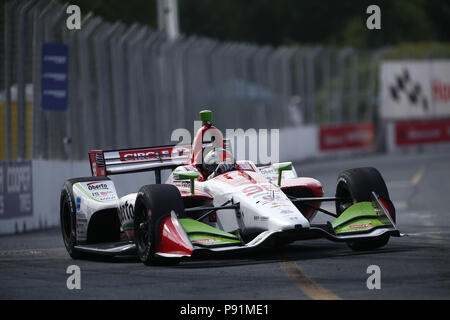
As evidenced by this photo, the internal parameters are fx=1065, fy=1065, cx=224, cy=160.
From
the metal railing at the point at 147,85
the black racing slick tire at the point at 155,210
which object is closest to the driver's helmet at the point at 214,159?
the black racing slick tire at the point at 155,210

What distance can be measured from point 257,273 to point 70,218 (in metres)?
3.26

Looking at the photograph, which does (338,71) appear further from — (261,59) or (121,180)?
(121,180)

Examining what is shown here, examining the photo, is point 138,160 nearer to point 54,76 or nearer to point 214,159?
point 214,159

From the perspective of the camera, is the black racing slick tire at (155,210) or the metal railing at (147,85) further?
the metal railing at (147,85)

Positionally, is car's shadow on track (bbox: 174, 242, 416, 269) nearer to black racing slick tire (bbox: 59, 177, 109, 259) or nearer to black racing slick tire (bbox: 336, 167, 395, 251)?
black racing slick tire (bbox: 336, 167, 395, 251)

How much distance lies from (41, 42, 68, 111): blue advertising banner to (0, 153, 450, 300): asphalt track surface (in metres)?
3.48

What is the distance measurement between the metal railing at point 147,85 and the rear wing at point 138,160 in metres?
3.47

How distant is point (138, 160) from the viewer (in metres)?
12.3

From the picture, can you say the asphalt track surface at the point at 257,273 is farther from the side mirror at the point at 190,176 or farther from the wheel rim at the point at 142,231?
the side mirror at the point at 190,176

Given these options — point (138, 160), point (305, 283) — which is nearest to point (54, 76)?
point (138, 160)

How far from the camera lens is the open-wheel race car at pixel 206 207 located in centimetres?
978

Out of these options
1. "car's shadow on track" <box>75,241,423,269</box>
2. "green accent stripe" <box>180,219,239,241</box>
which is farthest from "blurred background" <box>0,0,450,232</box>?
"green accent stripe" <box>180,219,239,241</box>

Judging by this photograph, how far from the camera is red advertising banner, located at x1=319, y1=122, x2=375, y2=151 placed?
34.1 metres

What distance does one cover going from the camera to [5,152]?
15203 millimetres
